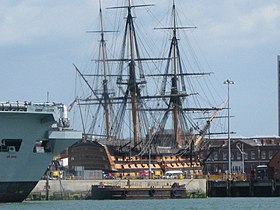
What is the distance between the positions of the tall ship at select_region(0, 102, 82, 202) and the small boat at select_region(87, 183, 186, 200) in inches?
347

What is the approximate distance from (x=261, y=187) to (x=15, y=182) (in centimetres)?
3002

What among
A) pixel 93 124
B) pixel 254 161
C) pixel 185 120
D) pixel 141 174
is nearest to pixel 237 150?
pixel 254 161

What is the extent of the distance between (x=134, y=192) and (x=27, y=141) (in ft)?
46.3

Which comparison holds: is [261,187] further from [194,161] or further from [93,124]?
[93,124]

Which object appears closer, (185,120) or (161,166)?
(161,166)

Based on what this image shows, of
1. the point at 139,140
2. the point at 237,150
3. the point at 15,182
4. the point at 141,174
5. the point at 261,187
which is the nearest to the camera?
the point at 15,182

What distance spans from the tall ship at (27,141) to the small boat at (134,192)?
8.80 meters

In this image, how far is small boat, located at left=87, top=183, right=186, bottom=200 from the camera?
93562 millimetres

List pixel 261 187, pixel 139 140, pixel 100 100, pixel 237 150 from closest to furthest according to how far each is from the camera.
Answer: pixel 261 187 → pixel 139 140 → pixel 100 100 → pixel 237 150

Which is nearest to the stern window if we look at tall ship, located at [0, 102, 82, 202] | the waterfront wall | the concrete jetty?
tall ship, located at [0, 102, 82, 202]

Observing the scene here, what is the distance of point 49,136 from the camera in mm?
84438

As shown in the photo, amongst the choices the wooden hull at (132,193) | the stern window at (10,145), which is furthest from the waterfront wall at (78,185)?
the stern window at (10,145)

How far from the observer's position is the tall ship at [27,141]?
8169 cm

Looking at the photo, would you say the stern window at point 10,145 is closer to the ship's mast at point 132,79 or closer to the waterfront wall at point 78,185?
the waterfront wall at point 78,185
